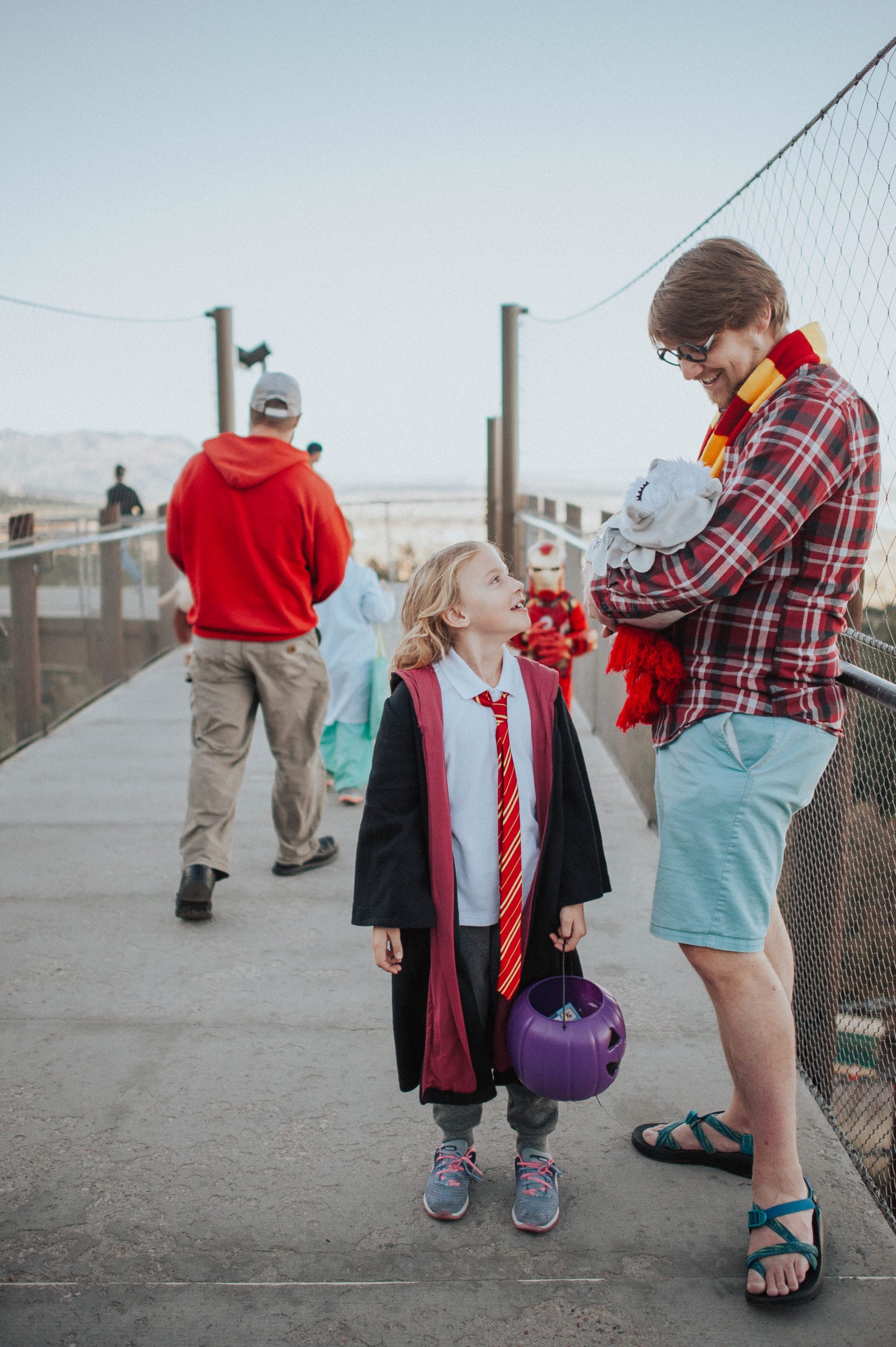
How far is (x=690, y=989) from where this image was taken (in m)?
Answer: 3.13

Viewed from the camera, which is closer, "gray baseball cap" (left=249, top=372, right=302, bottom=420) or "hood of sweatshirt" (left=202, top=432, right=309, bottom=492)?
"hood of sweatshirt" (left=202, top=432, right=309, bottom=492)

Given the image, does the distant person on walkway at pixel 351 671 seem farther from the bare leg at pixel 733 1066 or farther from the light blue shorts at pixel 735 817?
the light blue shorts at pixel 735 817

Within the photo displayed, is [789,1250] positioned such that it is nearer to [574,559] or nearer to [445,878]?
[445,878]

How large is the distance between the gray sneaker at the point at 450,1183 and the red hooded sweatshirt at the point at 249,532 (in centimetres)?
200

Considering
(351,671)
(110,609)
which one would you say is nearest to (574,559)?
(351,671)

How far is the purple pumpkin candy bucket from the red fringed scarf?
1.79 ft

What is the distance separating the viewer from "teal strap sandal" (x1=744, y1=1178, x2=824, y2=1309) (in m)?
1.88

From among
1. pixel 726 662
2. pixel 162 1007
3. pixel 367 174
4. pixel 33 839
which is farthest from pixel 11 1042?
pixel 367 174

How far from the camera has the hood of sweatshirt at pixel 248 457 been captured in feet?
11.8

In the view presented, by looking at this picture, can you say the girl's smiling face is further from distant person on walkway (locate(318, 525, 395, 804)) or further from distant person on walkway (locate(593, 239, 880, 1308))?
distant person on walkway (locate(318, 525, 395, 804))

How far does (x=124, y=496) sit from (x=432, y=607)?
12092 millimetres

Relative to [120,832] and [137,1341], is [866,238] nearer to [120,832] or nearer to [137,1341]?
[137,1341]

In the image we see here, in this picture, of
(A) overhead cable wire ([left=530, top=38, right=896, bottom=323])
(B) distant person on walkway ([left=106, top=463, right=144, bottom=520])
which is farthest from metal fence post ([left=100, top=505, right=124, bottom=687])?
(B) distant person on walkway ([left=106, top=463, right=144, bottom=520])

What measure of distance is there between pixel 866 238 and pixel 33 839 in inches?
149
